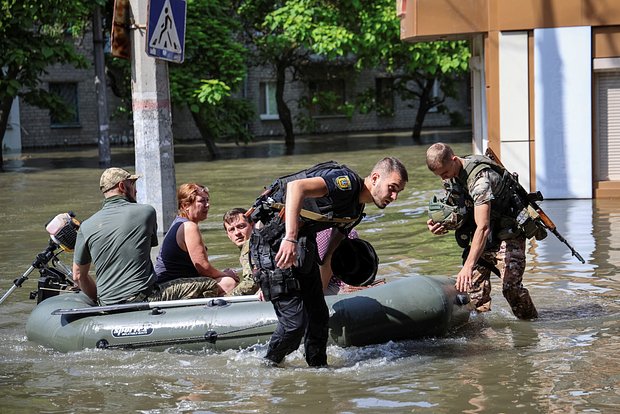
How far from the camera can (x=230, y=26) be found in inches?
1287

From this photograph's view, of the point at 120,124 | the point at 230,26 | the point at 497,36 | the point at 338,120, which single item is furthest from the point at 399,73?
the point at 497,36

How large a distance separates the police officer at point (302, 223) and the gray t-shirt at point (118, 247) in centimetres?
146

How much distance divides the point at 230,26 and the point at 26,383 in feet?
85.8

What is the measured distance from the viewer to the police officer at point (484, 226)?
7805mm

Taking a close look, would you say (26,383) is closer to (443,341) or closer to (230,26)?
(443,341)

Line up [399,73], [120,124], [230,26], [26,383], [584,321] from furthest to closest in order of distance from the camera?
1. [399,73]
2. [120,124]
3. [230,26]
4. [584,321]
5. [26,383]

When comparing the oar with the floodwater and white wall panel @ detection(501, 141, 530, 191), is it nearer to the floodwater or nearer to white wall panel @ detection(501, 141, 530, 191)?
the floodwater

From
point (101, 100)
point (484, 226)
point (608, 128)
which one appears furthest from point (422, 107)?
point (484, 226)

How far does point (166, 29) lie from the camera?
11.2 meters

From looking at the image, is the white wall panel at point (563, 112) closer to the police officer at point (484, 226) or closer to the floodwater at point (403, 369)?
the floodwater at point (403, 369)

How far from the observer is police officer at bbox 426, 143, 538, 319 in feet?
25.6

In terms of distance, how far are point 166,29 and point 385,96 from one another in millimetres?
36232

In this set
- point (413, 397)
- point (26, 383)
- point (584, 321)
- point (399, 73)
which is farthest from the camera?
point (399, 73)

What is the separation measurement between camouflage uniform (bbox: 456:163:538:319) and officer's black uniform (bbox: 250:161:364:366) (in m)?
1.57
